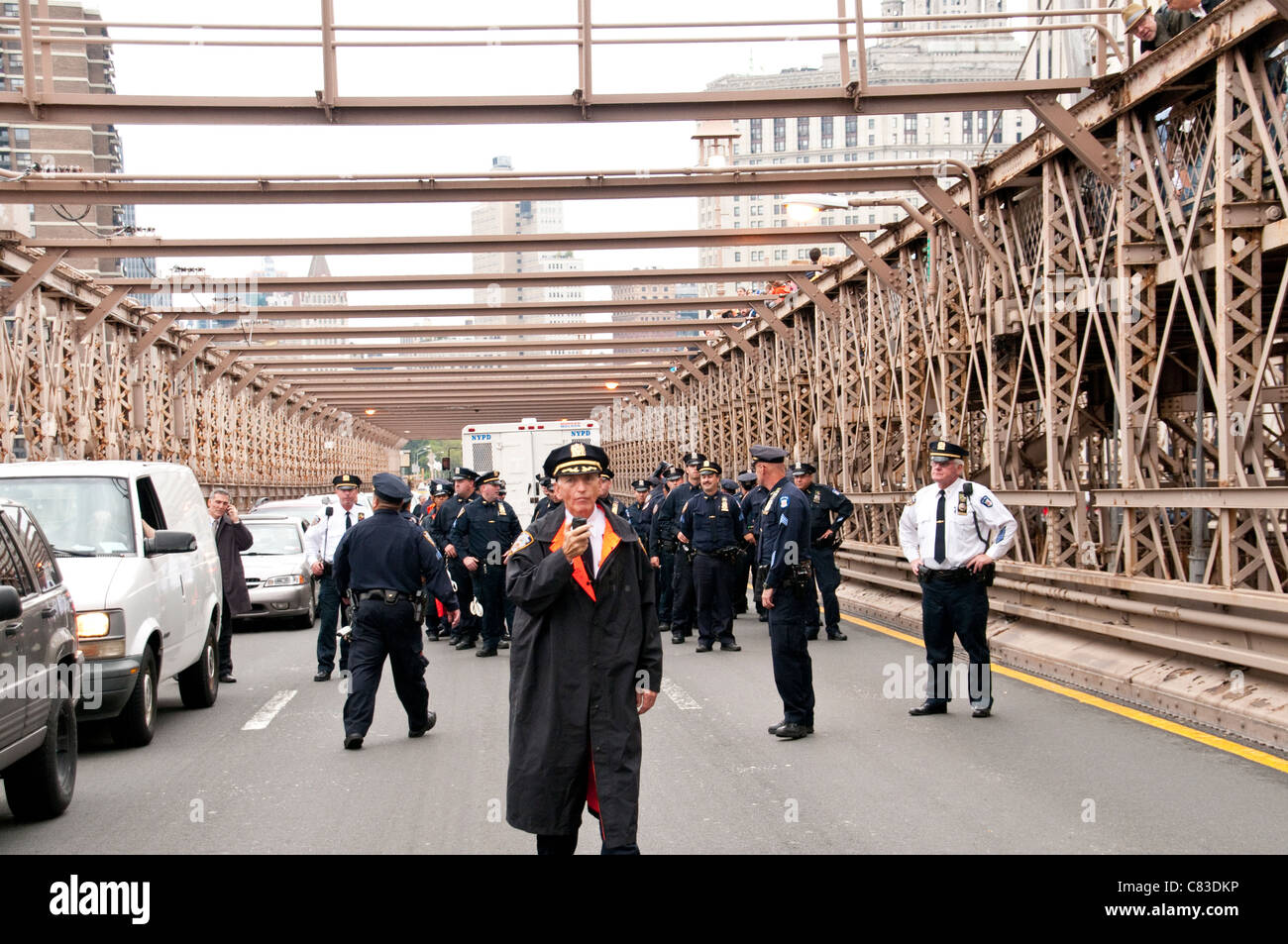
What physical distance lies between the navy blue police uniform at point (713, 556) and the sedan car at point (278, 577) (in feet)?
19.0

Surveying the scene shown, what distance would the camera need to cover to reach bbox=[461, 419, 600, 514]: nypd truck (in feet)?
84.6

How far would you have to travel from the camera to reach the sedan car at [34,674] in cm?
616

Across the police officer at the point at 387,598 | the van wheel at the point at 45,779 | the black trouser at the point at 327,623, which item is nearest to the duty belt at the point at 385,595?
the police officer at the point at 387,598

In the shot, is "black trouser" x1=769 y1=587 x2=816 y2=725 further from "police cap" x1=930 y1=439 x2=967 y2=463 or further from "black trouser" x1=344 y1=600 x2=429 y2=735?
"black trouser" x1=344 y1=600 x2=429 y2=735

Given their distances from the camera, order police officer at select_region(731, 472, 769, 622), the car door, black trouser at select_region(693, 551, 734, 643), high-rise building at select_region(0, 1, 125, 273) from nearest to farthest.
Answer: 1. the car door
2. black trouser at select_region(693, 551, 734, 643)
3. police officer at select_region(731, 472, 769, 622)
4. high-rise building at select_region(0, 1, 125, 273)

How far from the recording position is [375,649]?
8.87 m

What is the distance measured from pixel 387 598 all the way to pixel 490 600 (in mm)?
5498

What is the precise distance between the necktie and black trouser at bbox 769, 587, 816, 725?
48.0 inches

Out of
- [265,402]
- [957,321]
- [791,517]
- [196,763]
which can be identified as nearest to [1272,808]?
[791,517]

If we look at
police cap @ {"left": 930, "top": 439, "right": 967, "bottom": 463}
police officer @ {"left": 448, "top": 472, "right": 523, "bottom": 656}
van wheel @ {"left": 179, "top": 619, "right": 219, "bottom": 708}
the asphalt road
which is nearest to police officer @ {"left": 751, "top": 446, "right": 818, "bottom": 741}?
the asphalt road

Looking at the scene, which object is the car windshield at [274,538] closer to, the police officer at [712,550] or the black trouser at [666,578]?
the black trouser at [666,578]
